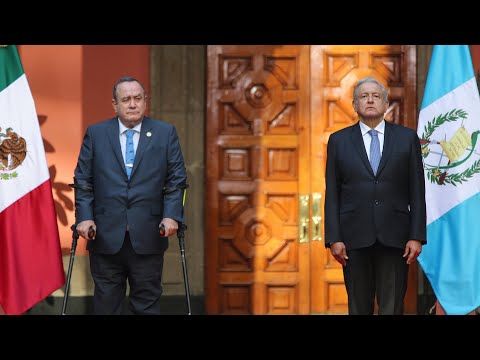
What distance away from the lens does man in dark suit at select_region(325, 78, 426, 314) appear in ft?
12.7

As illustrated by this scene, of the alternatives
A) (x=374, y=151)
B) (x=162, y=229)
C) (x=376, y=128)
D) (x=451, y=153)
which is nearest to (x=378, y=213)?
(x=374, y=151)

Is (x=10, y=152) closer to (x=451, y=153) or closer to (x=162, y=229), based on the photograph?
(x=162, y=229)

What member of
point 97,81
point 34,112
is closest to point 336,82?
point 97,81

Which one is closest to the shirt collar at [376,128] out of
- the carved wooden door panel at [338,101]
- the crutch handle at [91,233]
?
the crutch handle at [91,233]

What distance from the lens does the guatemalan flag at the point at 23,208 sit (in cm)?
523

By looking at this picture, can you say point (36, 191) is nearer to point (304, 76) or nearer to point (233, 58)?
point (233, 58)

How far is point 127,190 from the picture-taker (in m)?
4.05

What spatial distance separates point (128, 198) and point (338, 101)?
251 cm

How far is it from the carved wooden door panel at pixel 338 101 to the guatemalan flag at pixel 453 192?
67cm

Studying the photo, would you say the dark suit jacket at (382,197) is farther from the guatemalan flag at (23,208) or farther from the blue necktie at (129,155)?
the guatemalan flag at (23,208)

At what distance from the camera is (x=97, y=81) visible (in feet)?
19.4

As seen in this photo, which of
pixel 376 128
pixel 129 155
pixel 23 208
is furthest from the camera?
pixel 23 208

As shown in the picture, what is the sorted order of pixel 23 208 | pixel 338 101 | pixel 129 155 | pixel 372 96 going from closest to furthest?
1. pixel 372 96
2. pixel 129 155
3. pixel 23 208
4. pixel 338 101

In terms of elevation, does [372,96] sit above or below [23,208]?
above
